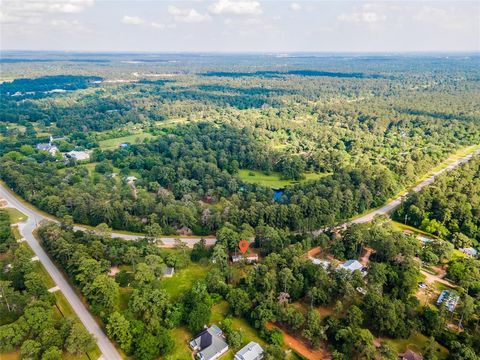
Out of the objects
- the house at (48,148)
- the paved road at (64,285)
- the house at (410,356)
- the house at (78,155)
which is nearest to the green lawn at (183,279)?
the paved road at (64,285)

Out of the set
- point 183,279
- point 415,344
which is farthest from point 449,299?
point 183,279

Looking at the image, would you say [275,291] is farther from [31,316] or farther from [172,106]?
[172,106]

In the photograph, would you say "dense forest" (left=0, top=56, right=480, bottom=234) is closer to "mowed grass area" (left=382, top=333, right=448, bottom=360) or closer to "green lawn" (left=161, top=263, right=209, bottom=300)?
"green lawn" (left=161, top=263, right=209, bottom=300)

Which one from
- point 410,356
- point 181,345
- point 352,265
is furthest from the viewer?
point 352,265

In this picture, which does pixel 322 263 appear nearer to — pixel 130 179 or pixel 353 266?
pixel 353 266

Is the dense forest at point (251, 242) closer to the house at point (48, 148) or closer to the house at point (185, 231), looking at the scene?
the house at point (185, 231)

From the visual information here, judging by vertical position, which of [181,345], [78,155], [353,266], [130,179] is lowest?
[181,345]
